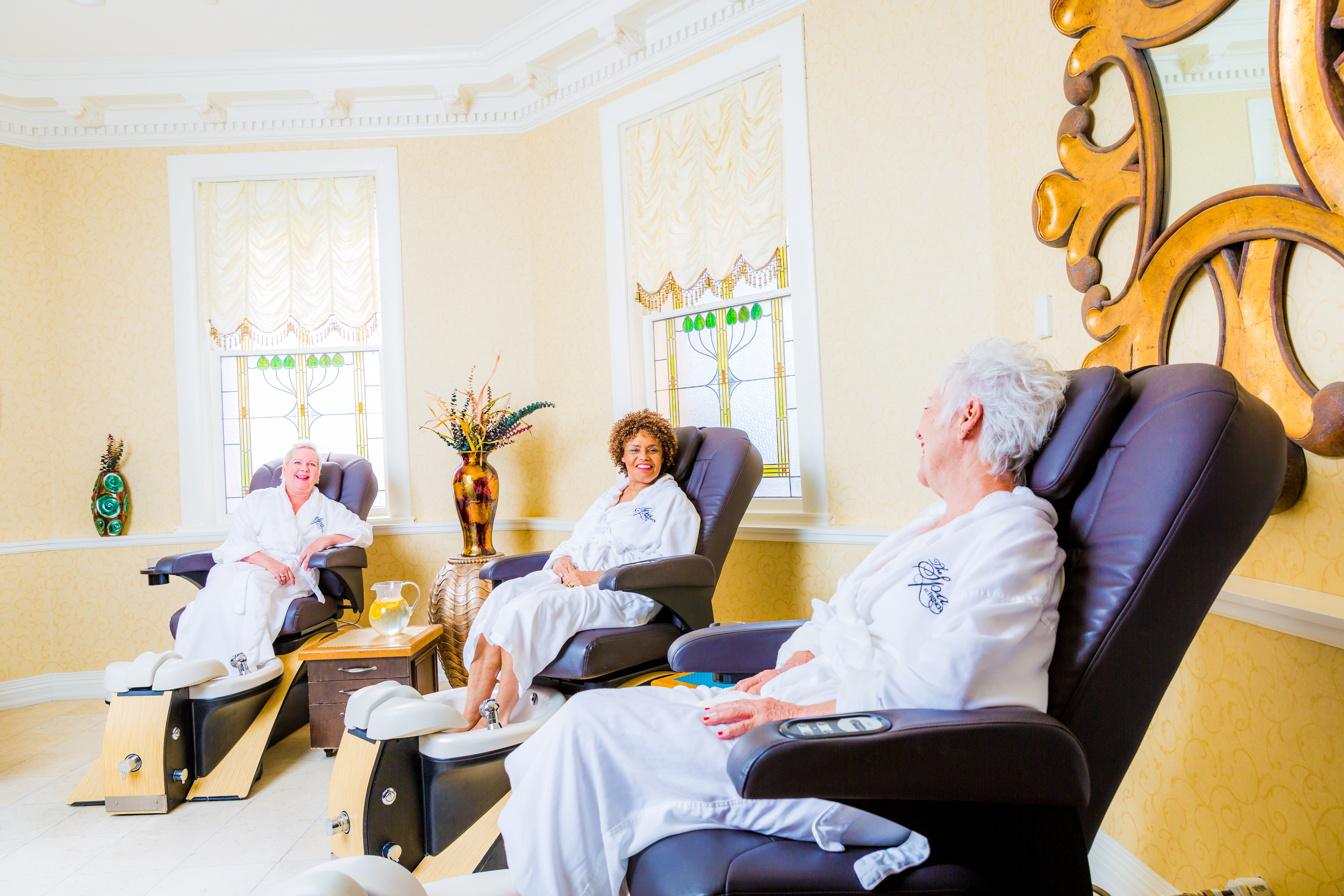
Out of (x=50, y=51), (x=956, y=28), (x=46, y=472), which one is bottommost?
(x=46, y=472)

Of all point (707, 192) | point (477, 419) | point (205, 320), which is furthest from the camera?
point (205, 320)

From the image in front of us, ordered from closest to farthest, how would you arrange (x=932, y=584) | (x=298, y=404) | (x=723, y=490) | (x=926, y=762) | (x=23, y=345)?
(x=926, y=762)
(x=932, y=584)
(x=723, y=490)
(x=23, y=345)
(x=298, y=404)

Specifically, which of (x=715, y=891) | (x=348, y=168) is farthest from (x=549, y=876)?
(x=348, y=168)

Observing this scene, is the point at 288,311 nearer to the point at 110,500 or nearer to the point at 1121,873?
the point at 110,500

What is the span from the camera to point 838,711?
1.25 m

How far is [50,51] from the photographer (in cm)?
394

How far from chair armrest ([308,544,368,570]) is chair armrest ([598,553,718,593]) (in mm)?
1360

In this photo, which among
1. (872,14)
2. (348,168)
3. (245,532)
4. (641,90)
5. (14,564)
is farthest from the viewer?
(348,168)

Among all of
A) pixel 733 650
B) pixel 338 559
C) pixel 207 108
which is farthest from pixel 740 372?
pixel 207 108

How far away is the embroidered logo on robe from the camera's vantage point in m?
1.29

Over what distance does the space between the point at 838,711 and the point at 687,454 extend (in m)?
1.84

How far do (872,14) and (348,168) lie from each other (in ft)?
9.38

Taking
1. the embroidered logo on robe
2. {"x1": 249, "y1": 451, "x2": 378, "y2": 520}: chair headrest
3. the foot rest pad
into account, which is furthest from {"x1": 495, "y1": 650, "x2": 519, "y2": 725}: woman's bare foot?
{"x1": 249, "y1": 451, "x2": 378, "y2": 520}: chair headrest

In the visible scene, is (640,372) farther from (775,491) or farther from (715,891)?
(715,891)
